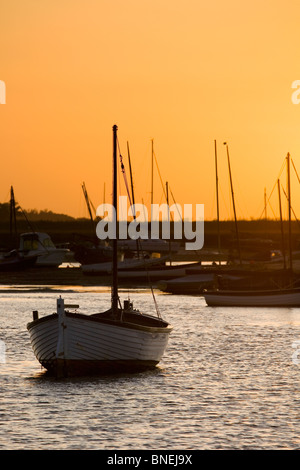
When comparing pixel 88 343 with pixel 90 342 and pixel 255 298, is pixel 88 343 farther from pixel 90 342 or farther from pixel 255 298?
pixel 255 298

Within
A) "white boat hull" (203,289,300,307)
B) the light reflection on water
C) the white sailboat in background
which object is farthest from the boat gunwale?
"white boat hull" (203,289,300,307)

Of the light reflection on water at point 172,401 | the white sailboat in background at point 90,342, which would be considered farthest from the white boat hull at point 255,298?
the white sailboat in background at point 90,342

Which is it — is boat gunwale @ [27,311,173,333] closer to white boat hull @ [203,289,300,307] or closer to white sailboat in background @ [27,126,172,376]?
white sailboat in background @ [27,126,172,376]

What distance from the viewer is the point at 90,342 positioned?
33.1 m

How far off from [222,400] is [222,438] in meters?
5.61

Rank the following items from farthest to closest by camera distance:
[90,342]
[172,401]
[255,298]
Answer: [255,298] → [90,342] → [172,401]

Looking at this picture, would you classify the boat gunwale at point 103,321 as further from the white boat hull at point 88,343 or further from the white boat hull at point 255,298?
the white boat hull at point 255,298

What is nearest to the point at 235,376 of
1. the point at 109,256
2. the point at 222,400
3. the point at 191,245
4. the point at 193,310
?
the point at 222,400

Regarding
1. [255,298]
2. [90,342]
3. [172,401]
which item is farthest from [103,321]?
[255,298]

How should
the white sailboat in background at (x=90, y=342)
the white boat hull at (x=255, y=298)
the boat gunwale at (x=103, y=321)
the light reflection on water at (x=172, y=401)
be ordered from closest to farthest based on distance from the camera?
the light reflection on water at (x=172, y=401), the boat gunwale at (x=103, y=321), the white sailboat in background at (x=90, y=342), the white boat hull at (x=255, y=298)

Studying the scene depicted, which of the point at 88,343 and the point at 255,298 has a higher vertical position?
the point at 88,343

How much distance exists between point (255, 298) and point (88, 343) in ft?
122

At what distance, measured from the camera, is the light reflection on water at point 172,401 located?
989 inches

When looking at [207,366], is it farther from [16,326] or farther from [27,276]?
[27,276]
